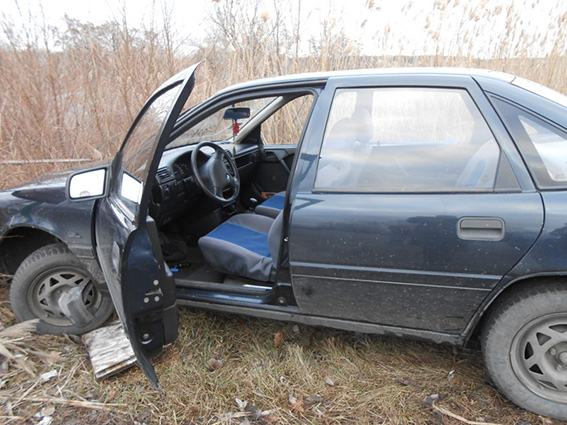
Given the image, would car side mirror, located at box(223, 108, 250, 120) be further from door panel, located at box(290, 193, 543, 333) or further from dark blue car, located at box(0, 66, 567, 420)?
door panel, located at box(290, 193, 543, 333)

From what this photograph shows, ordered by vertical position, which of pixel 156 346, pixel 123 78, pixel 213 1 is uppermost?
pixel 213 1

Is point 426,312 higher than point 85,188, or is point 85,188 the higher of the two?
point 85,188

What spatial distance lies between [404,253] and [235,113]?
6.95 feet

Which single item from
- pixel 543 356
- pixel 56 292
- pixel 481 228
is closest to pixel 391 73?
pixel 481 228

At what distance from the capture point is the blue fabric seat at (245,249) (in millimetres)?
2201

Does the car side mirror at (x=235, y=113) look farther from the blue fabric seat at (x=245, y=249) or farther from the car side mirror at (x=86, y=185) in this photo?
the car side mirror at (x=86, y=185)

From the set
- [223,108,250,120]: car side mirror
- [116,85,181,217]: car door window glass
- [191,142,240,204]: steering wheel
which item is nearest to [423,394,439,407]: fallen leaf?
[116,85,181,217]: car door window glass

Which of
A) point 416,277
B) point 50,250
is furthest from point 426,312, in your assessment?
point 50,250

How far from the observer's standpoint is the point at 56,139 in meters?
4.50

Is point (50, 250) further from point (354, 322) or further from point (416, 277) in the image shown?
point (416, 277)

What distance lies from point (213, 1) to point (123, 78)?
168cm

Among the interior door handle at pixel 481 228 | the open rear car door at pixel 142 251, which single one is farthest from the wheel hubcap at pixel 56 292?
the interior door handle at pixel 481 228

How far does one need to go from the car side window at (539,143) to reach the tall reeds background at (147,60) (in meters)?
3.63

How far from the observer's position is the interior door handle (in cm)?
163
